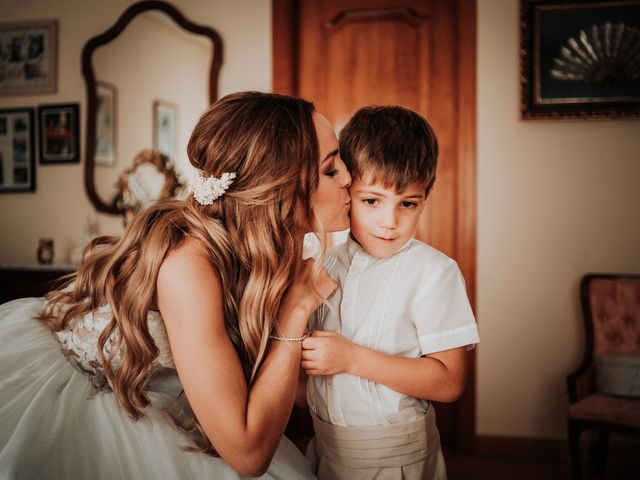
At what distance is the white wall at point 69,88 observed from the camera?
316 centimetres

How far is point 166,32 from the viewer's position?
327 centimetres

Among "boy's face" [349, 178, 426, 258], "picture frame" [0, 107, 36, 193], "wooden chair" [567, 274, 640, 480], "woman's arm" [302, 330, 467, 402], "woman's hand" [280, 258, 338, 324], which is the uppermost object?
"picture frame" [0, 107, 36, 193]

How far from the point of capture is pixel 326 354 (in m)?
1.06

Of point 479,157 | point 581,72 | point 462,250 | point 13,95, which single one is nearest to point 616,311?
point 462,250

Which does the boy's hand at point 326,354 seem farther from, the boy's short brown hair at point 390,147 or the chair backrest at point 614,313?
the chair backrest at point 614,313

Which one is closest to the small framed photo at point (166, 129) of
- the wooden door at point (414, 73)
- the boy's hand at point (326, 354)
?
the wooden door at point (414, 73)

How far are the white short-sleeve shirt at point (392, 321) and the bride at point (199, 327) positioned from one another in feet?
0.34

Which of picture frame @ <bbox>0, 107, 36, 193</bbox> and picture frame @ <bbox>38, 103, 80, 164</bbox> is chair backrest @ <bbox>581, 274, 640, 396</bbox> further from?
picture frame @ <bbox>0, 107, 36, 193</bbox>

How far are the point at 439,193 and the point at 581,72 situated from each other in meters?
1.03

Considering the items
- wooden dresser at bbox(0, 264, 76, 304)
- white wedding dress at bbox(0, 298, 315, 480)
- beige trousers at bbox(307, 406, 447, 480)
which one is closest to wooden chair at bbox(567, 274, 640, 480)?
beige trousers at bbox(307, 406, 447, 480)

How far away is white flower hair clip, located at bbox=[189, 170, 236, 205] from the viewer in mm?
1122

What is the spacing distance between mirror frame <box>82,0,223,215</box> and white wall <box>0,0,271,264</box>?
0.21 feet

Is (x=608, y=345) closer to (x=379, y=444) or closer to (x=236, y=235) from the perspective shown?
(x=379, y=444)

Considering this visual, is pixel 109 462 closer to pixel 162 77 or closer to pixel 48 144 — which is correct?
pixel 162 77
